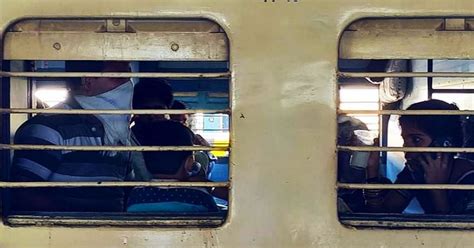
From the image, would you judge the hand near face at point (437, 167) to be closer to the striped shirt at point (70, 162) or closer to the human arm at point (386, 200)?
the human arm at point (386, 200)

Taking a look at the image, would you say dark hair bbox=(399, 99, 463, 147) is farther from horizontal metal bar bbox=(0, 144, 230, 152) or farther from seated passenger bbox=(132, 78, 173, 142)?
seated passenger bbox=(132, 78, 173, 142)

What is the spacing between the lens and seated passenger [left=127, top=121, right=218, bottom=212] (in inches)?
78.1

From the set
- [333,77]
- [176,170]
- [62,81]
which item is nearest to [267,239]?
[176,170]

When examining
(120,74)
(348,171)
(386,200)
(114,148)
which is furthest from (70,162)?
(386,200)

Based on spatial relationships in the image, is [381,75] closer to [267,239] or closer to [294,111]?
[294,111]

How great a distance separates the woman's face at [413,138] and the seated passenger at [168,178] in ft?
2.15

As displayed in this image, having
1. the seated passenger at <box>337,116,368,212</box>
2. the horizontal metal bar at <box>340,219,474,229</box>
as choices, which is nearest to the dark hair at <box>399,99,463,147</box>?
the seated passenger at <box>337,116,368,212</box>

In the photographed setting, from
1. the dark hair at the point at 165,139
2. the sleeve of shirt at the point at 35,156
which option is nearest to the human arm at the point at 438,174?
the dark hair at the point at 165,139

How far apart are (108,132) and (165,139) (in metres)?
0.21

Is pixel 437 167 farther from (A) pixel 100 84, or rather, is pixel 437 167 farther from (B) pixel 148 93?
(A) pixel 100 84

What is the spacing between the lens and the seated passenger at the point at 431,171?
1984 mm

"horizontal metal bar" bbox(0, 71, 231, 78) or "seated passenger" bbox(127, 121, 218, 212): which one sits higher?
"horizontal metal bar" bbox(0, 71, 231, 78)

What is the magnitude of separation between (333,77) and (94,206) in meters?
0.84

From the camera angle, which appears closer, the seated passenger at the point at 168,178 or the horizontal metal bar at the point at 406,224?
the horizontal metal bar at the point at 406,224
